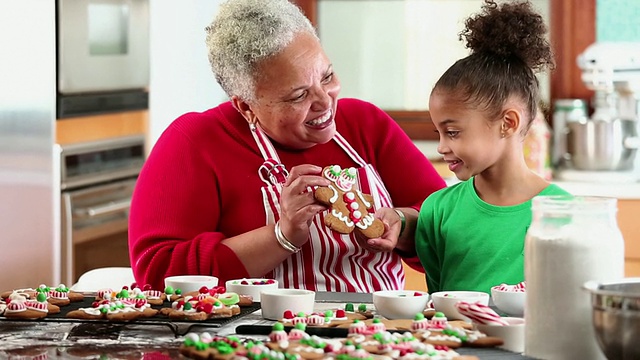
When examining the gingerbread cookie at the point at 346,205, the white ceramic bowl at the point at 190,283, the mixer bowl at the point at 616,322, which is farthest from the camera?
the gingerbread cookie at the point at 346,205

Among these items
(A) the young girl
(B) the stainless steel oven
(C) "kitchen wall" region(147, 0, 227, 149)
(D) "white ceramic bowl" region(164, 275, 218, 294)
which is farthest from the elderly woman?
(C) "kitchen wall" region(147, 0, 227, 149)

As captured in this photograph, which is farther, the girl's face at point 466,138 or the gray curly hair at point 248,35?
the gray curly hair at point 248,35

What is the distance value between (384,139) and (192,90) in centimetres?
202

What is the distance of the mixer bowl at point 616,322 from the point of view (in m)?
1.24

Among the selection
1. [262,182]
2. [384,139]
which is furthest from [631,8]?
[262,182]

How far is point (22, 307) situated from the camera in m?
1.67

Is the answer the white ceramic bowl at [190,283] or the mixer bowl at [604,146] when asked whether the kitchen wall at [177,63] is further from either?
the white ceramic bowl at [190,283]

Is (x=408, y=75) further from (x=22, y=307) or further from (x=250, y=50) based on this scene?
(x=22, y=307)

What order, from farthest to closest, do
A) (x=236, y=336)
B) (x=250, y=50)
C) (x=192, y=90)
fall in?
(x=192, y=90)
(x=250, y=50)
(x=236, y=336)

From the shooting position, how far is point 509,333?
146cm

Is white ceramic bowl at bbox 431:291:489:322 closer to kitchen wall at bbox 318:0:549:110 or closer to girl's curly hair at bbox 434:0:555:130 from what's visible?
girl's curly hair at bbox 434:0:555:130

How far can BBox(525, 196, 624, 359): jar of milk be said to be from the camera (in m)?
1.36

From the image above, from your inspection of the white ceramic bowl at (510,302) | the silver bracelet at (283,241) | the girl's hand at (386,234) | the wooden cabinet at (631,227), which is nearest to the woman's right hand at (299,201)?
the silver bracelet at (283,241)

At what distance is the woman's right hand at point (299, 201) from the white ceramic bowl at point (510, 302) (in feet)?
1.68
